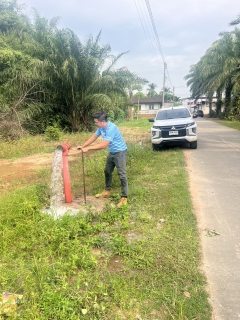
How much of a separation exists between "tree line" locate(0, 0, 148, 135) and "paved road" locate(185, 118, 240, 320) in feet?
31.0

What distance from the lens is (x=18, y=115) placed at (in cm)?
1291

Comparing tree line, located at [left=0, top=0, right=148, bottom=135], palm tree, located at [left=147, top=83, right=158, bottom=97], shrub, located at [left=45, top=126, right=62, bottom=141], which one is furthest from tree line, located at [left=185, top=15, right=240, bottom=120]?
palm tree, located at [left=147, top=83, right=158, bottom=97]

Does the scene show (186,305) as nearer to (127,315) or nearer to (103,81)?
(127,315)

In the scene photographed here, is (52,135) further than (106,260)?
Yes

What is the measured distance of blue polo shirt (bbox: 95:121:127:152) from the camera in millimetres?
4316

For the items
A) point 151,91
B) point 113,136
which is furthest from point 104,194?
point 151,91

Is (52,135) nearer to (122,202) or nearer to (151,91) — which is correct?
(122,202)

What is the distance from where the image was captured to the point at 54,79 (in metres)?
14.7

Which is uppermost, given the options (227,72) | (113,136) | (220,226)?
(227,72)

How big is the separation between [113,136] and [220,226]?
7.25 ft

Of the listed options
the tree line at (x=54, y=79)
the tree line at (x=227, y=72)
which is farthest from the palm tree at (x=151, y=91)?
the tree line at (x=54, y=79)

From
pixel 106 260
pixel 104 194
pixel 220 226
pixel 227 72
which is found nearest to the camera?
pixel 106 260

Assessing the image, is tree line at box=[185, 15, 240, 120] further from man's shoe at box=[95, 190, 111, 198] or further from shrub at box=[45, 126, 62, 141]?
man's shoe at box=[95, 190, 111, 198]

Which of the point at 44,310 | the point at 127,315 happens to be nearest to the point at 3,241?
the point at 44,310
